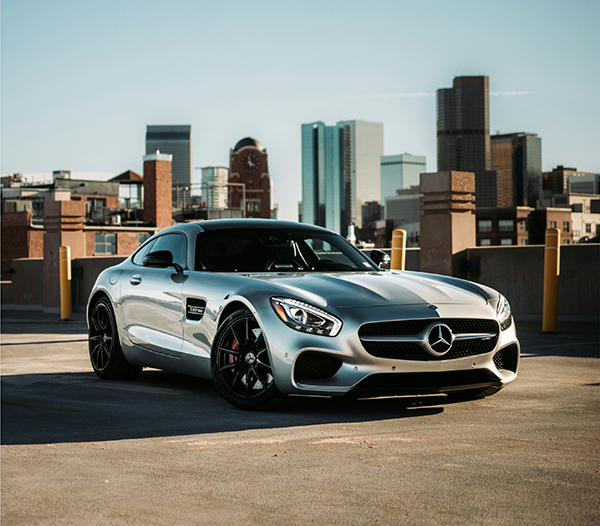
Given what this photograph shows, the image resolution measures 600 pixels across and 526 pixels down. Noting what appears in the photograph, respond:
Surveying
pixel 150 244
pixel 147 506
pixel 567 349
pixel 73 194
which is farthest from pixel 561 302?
pixel 73 194

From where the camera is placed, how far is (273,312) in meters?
6.02

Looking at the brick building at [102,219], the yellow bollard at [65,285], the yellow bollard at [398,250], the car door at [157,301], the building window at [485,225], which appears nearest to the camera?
the car door at [157,301]

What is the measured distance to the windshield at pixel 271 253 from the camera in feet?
23.7

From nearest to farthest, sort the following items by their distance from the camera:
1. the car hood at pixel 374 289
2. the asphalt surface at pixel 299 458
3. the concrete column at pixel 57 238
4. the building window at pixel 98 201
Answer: the asphalt surface at pixel 299 458, the car hood at pixel 374 289, the concrete column at pixel 57 238, the building window at pixel 98 201

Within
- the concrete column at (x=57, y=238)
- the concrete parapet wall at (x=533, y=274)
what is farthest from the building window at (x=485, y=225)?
the concrete parapet wall at (x=533, y=274)

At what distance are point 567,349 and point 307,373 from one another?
217 inches

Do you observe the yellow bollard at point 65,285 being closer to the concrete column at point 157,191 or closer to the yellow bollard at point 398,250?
the yellow bollard at point 398,250

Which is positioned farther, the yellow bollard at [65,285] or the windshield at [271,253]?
the yellow bollard at [65,285]

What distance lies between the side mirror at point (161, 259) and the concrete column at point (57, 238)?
1515 centimetres

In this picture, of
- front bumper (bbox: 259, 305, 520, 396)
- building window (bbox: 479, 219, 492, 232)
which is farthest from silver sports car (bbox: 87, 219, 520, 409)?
building window (bbox: 479, 219, 492, 232)

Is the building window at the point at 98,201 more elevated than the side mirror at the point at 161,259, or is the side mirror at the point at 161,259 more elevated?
the building window at the point at 98,201

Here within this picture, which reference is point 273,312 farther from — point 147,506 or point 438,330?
point 147,506

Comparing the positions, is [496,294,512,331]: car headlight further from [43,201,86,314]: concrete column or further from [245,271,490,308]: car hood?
[43,201,86,314]: concrete column

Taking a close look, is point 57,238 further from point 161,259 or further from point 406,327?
point 406,327
